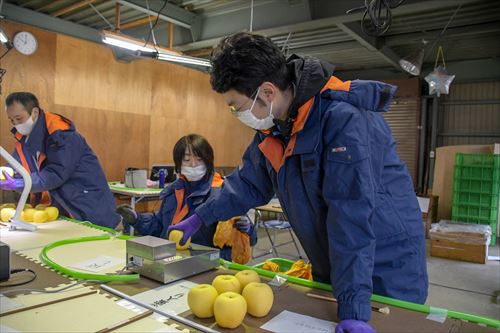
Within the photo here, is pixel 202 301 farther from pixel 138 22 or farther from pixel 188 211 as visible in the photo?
pixel 138 22

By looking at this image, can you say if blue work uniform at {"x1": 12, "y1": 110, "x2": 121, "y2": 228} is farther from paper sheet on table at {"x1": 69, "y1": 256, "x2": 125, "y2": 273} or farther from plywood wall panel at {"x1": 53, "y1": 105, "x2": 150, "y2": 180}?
plywood wall panel at {"x1": 53, "y1": 105, "x2": 150, "y2": 180}

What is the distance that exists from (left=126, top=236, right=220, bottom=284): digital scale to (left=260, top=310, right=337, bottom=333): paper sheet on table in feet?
1.29

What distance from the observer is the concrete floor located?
3.52m

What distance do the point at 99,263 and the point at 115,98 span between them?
5.03 meters

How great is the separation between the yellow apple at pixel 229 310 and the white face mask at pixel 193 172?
126 cm

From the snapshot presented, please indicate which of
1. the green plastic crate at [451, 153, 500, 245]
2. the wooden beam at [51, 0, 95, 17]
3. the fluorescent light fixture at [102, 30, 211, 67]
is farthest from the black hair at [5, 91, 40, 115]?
the green plastic crate at [451, 153, 500, 245]

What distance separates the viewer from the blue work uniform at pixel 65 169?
90.0 inches

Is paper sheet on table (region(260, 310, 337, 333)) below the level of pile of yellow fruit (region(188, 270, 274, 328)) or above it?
below

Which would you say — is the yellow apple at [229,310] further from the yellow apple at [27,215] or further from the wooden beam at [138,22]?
the wooden beam at [138,22]

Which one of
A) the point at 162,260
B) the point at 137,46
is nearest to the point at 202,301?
the point at 162,260

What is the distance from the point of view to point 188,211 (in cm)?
208

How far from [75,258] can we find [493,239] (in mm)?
6276

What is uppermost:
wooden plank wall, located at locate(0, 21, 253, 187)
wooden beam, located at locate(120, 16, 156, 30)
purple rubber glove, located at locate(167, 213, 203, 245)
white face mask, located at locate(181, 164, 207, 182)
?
wooden beam, located at locate(120, 16, 156, 30)

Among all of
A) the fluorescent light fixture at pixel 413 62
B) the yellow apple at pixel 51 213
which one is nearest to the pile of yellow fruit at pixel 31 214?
the yellow apple at pixel 51 213
